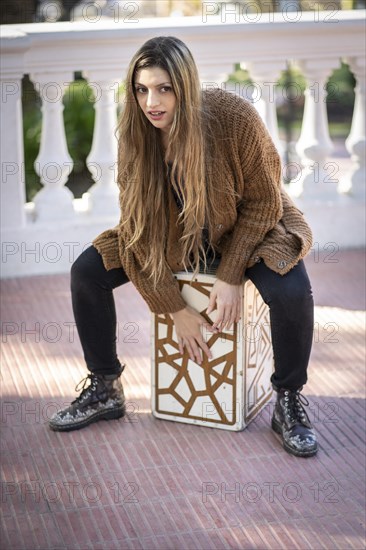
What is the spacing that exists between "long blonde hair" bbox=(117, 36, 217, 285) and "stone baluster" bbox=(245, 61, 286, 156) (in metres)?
1.63

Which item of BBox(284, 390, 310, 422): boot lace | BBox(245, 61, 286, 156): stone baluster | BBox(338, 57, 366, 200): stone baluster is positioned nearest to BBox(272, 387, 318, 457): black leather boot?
BBox(284, 390, 310, 422): boot lace

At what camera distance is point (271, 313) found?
123 inches

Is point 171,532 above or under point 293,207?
under

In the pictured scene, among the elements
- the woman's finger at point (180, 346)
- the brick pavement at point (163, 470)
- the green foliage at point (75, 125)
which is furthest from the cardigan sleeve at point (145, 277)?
the green foliage at point (75, 125)

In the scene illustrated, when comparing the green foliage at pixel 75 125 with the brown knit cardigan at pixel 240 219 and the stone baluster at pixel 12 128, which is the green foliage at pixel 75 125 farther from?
the brown knit cardigan at pixel 240 219

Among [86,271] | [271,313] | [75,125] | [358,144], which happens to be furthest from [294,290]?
[75,125]

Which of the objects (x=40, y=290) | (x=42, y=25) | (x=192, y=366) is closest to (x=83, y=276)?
(x=192, y=366)

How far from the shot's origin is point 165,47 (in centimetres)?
295

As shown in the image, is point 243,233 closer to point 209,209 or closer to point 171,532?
point 209,209

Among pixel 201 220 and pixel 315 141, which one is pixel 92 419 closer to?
pixel 201 220

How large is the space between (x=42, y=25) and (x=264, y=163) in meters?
1.87

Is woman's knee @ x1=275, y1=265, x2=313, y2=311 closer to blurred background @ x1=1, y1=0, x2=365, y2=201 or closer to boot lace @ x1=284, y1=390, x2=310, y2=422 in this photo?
boot lace @ x1=284, y1=390, x2=310, y2=422

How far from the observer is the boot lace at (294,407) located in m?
3.23

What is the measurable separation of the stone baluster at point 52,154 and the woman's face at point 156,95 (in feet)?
5.10
